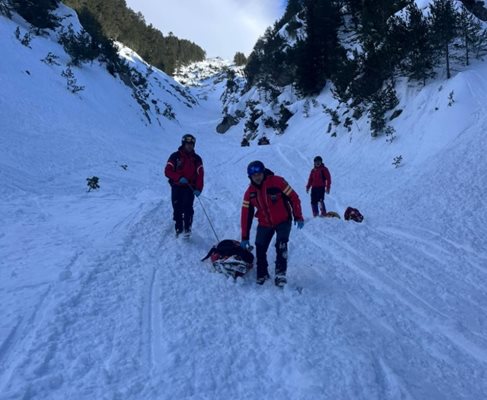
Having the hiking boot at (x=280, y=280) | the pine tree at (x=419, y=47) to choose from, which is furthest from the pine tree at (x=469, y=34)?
the hiking boot at (x=280, y=280)

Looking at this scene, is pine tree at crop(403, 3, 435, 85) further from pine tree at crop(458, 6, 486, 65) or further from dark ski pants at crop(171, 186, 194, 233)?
dark ski pants at crop(171, 186, 194, 233)

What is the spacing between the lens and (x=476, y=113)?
12.8 meters

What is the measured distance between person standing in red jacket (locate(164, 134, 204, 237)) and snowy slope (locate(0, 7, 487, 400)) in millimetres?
452

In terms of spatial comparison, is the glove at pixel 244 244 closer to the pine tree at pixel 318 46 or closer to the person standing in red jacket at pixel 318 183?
the person standing in red jacket at pixel 318 183

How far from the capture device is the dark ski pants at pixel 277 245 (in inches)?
227

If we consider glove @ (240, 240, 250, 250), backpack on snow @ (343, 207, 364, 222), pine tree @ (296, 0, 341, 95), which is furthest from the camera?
pine tree @ (296, 0, 341, 95)

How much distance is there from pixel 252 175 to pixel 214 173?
11070 mm

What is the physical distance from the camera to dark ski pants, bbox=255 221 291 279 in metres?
5.76

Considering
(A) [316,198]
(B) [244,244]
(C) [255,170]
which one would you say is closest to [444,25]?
(A) [316,198]

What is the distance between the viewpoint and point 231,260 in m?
6.12

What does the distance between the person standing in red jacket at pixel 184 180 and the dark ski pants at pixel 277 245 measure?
2.22 metres

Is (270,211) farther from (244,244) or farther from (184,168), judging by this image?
(184,168)

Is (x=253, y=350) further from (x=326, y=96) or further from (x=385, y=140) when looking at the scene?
(x=326, y=96)

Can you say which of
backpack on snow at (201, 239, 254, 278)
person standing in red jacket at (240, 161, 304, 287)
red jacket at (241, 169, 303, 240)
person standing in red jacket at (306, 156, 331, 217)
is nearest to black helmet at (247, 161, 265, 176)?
person standing in red jacket at (240, 161, 304, 287)
